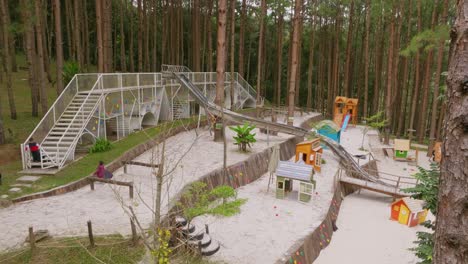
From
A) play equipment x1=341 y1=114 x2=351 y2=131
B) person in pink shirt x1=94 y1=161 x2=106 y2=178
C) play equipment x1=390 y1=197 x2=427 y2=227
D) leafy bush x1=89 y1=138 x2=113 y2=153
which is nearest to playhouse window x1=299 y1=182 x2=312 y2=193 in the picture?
play equipment x1=390 y1=197 x2=427 y2=227

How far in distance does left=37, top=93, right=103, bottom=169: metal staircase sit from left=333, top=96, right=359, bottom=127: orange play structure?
66.4 feet

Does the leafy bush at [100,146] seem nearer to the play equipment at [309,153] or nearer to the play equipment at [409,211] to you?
the play equipment at [309,153]

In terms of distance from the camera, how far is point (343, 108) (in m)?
29.0

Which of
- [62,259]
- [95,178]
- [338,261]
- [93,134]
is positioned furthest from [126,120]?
[338,261]

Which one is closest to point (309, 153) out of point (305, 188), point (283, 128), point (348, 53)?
point (283, 128)

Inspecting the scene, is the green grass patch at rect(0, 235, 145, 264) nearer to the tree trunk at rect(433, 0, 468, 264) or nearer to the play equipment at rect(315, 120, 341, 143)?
the tree trunk at rect(433, 0, 468, 264)

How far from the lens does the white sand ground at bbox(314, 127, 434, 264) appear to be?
10.4 m

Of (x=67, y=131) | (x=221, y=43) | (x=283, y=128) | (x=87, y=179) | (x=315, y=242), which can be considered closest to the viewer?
(x=315, y=242)

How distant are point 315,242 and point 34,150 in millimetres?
10002

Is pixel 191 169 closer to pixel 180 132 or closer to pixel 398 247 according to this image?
pixel 180 132

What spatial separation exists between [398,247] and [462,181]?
10.8 meters

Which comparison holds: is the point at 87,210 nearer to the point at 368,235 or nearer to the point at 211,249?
the point at 211,249

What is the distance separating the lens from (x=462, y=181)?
179 centimetres

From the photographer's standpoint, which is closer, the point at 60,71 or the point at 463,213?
the point at 463,213
